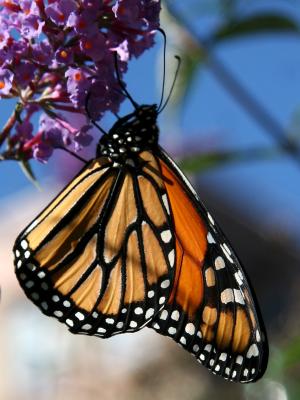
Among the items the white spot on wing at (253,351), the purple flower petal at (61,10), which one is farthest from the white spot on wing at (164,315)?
the purple flower petal at (61,10)

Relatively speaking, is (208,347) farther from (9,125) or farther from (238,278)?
(9,125)

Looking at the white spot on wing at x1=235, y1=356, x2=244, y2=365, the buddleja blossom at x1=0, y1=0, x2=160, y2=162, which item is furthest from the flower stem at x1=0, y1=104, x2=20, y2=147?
the white spot on wing at x1=235, y1=356, x2=244, y2=365

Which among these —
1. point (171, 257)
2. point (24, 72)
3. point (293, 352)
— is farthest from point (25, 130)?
point (293, 352)

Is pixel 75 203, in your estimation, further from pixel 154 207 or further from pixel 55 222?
pixel 154 207

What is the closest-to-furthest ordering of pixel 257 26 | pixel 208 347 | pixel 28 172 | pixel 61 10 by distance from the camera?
pixel 61 10, pixel 28 172, pixel 208 347, pixel 257 26

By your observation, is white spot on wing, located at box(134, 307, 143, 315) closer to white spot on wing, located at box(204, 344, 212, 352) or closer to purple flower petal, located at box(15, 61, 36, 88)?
white spot on wing, located at box(204, 344, 212, 352)

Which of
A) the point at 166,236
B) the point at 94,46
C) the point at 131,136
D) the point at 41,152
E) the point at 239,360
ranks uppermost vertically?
the point at 94,46

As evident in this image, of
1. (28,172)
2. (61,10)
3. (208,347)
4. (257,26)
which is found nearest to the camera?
(61,10)
